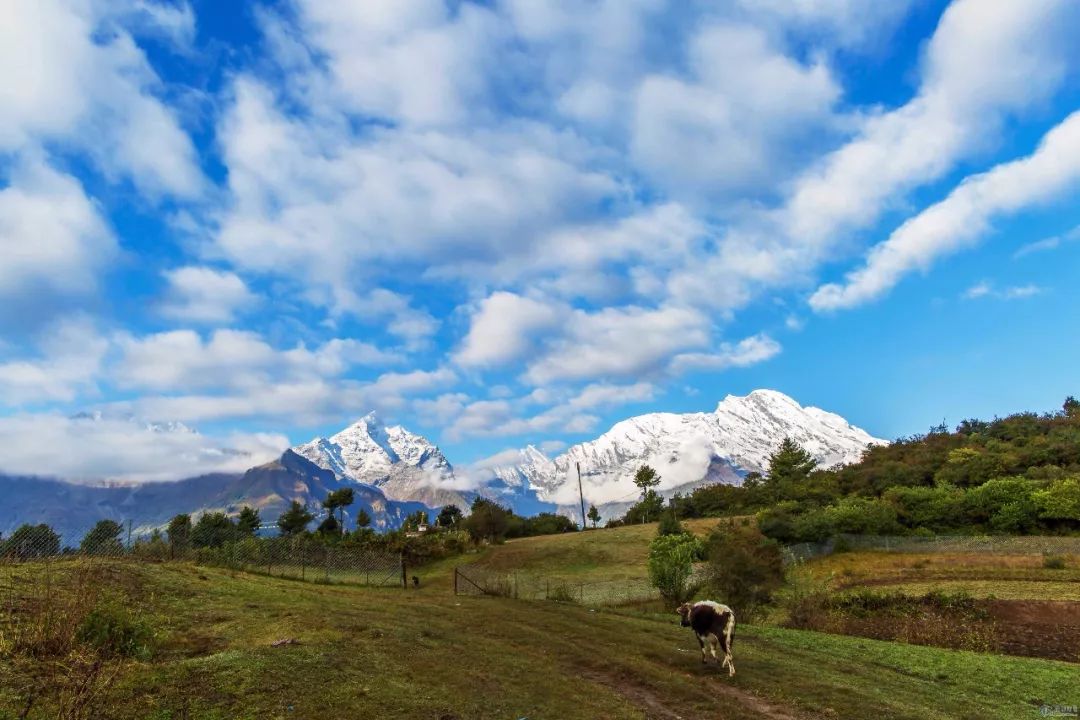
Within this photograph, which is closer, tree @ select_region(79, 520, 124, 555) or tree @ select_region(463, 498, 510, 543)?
tree @ select_region(79, 520, 124, 555)

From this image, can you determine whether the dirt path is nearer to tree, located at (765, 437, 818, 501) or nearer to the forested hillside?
the forested hillside

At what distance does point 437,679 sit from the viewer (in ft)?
43.1

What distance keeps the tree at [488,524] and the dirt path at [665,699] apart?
258ft

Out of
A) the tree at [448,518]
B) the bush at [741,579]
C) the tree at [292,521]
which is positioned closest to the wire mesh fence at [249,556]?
the bush at [741,579]

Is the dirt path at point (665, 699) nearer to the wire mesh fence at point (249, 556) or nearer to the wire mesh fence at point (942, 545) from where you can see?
the wire mesh fence at point (249, 556)

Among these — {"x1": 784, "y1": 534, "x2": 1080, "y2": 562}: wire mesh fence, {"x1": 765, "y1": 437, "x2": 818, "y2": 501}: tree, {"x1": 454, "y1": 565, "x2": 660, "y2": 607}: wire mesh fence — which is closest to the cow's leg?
{"x1": 454, "y1": 565, "x2": 660, "y2": 607}: wire mesh fence

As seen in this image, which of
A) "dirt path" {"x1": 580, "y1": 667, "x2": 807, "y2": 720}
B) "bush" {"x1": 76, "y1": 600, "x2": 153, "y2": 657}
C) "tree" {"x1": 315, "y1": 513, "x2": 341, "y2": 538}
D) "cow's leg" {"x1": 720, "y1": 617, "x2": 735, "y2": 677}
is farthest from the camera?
"tree" {"x1": 315, "y1": 513, "x2": 341, "y2": 538}

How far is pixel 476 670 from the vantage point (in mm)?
14445

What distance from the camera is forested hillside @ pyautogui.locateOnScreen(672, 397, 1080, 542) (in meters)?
72.1

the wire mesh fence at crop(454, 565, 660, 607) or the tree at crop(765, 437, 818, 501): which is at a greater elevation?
the tree at crop(765, 437, 818, 501)

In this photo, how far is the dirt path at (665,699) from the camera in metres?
12.4

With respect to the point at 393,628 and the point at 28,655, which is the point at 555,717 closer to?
the point at 393,628

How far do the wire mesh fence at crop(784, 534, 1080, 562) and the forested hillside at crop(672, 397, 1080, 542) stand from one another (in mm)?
3947

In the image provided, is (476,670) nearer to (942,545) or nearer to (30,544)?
(30,544)
